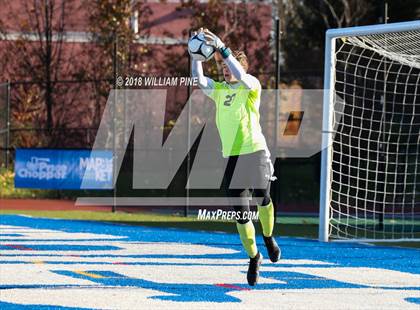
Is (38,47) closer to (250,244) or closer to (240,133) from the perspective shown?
(250,244)

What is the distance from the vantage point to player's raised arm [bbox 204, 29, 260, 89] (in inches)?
344

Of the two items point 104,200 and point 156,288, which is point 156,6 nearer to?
point 104,200

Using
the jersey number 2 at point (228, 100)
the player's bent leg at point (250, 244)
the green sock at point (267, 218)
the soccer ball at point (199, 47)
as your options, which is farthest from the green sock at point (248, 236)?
the soccer ball at point (199, 47)

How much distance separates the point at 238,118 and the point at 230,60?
661mm

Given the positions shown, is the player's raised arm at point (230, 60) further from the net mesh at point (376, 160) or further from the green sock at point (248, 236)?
the net mesh at point (376, 160)

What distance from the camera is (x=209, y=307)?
967 centimetres

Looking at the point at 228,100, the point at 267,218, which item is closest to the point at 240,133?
the point at 228,100

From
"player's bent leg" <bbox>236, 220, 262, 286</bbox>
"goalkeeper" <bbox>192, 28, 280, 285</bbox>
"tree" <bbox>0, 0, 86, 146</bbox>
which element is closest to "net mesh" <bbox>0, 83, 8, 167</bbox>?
"tree" <bbox>0, 0, 86, 146</bbox>

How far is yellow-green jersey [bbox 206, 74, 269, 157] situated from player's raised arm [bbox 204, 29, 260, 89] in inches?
3.2

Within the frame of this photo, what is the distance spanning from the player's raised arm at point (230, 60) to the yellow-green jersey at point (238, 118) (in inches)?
3.2

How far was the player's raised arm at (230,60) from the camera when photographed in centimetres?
873

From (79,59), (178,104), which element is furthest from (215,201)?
(79,59)

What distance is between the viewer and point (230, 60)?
8.84 meters

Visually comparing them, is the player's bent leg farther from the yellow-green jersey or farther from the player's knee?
the yellow-green jersey
